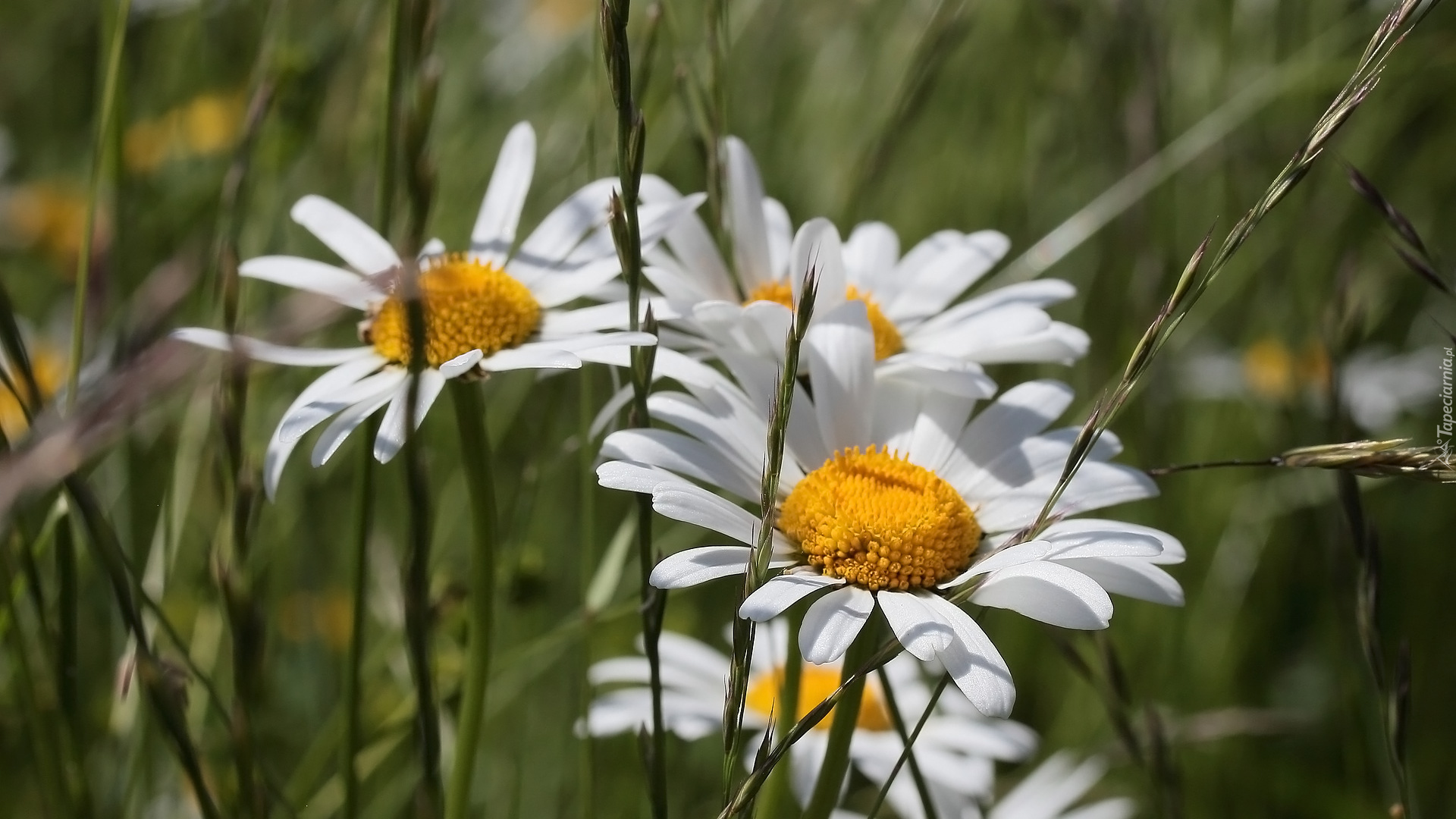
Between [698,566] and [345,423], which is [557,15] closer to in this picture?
[345,423]

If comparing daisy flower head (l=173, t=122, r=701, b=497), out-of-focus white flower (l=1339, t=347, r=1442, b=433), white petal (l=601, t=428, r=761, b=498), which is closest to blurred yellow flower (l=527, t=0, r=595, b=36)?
out-of-focus white flower (l=1339, t=347, r=1442, b=433)

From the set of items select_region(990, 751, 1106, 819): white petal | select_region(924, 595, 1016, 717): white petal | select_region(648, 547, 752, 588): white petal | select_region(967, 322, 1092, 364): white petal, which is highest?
select_region(967, 322, 1092, 364): white petal

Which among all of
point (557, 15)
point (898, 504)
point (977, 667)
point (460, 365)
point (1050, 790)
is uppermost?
point (557, 15)

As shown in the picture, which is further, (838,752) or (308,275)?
(308,275)

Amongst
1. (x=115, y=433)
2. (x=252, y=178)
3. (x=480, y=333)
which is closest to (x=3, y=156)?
(x=252, y=178)

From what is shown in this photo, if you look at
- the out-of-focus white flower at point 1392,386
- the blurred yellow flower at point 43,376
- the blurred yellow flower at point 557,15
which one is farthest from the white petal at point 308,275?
the blurred yellow flower at point 557,15

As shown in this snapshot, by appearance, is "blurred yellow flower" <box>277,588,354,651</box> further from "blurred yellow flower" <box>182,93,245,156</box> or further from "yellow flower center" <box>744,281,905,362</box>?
"blurred yellow flower" <box>182,93,245,156</box>

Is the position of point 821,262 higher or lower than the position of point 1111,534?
higher

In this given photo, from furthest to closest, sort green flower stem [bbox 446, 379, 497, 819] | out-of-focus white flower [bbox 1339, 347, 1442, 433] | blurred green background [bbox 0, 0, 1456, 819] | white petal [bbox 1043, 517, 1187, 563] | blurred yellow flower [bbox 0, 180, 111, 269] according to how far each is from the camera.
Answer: blurred yellow flower [bbox 0, 180, 111, 269] < out-of-focus white flower [bbox 1339, 347, 1442, 433] < blurred green background [bbox 0, 0, 1456, 819] < green flower stem [bbox 446, 379, 497, 819] < white petal [bbox 1043, 517, 1187, 563]

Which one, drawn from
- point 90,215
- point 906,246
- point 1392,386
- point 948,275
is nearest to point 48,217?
point 906,246
